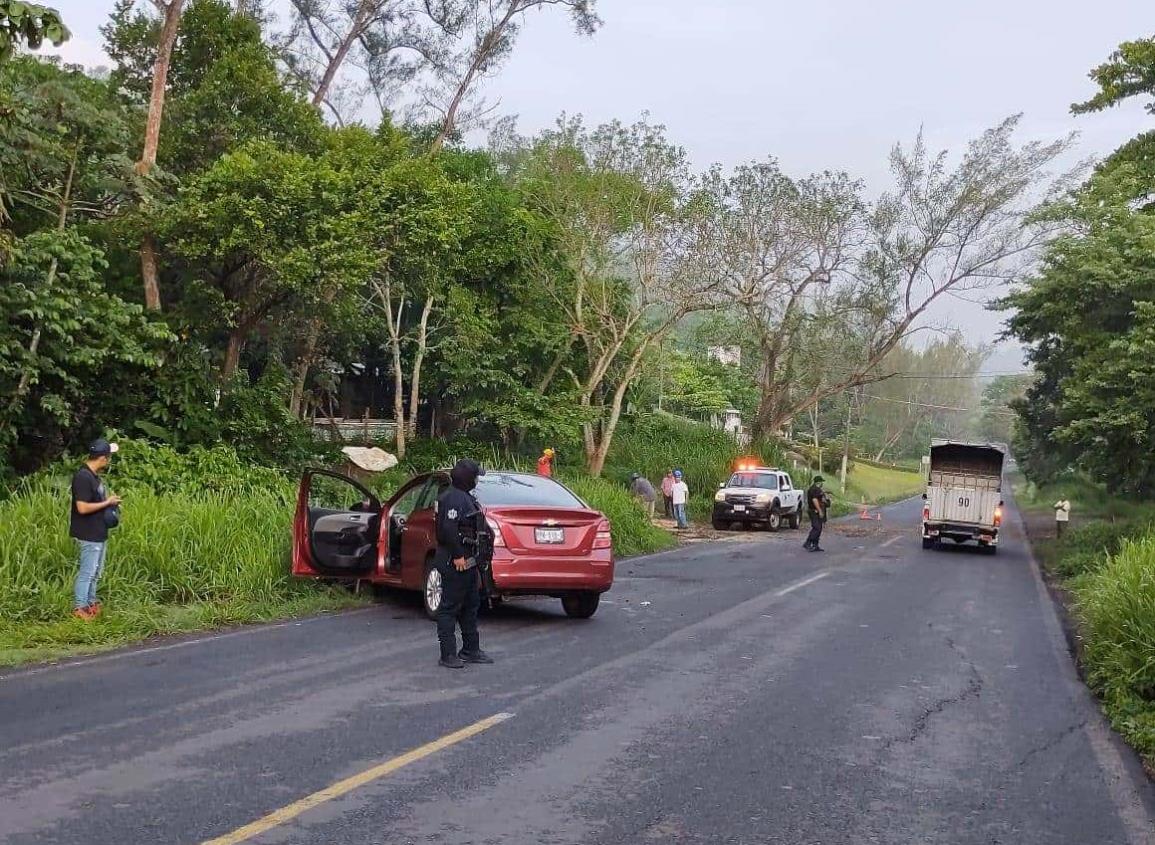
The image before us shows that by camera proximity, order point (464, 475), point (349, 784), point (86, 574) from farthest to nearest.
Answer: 1. point (86, 574)
2. point (464, 475)
3. point (349, 784)

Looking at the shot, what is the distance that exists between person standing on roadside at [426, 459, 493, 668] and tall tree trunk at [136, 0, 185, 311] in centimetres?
1377

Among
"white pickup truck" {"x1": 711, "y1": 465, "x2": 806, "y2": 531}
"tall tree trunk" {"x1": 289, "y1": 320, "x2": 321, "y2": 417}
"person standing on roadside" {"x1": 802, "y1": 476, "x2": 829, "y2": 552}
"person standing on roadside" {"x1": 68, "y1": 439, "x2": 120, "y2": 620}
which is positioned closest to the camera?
"person standing on roadside" {"x1": 68, "y1": 439, "x2": 120, "y2": 620}

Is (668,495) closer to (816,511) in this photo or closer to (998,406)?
(816,511)

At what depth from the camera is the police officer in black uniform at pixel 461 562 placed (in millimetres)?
9430

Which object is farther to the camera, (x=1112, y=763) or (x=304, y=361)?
(x=304, y=361)

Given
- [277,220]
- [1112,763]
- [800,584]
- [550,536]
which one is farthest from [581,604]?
[277,220]

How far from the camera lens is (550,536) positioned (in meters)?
12.3

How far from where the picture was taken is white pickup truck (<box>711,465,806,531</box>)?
35.1 meters

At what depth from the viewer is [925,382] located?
124 metres

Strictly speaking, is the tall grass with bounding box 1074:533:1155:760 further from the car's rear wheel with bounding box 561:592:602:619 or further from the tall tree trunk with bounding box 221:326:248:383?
the tall tree trunk with bounding box 221:326:248:383

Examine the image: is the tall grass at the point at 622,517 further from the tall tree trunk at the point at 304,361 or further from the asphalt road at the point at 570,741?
the asphalt road at the point at 570,741

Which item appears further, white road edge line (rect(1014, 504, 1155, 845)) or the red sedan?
the red sedan

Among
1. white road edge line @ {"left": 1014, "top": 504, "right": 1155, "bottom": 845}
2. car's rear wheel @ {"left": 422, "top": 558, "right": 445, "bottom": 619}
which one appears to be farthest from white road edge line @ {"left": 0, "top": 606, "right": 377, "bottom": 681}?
white road edge line @ {"left": 1014, "top": 504, "right": 1155, "bottom": 845}

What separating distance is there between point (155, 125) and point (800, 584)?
47.1ft
